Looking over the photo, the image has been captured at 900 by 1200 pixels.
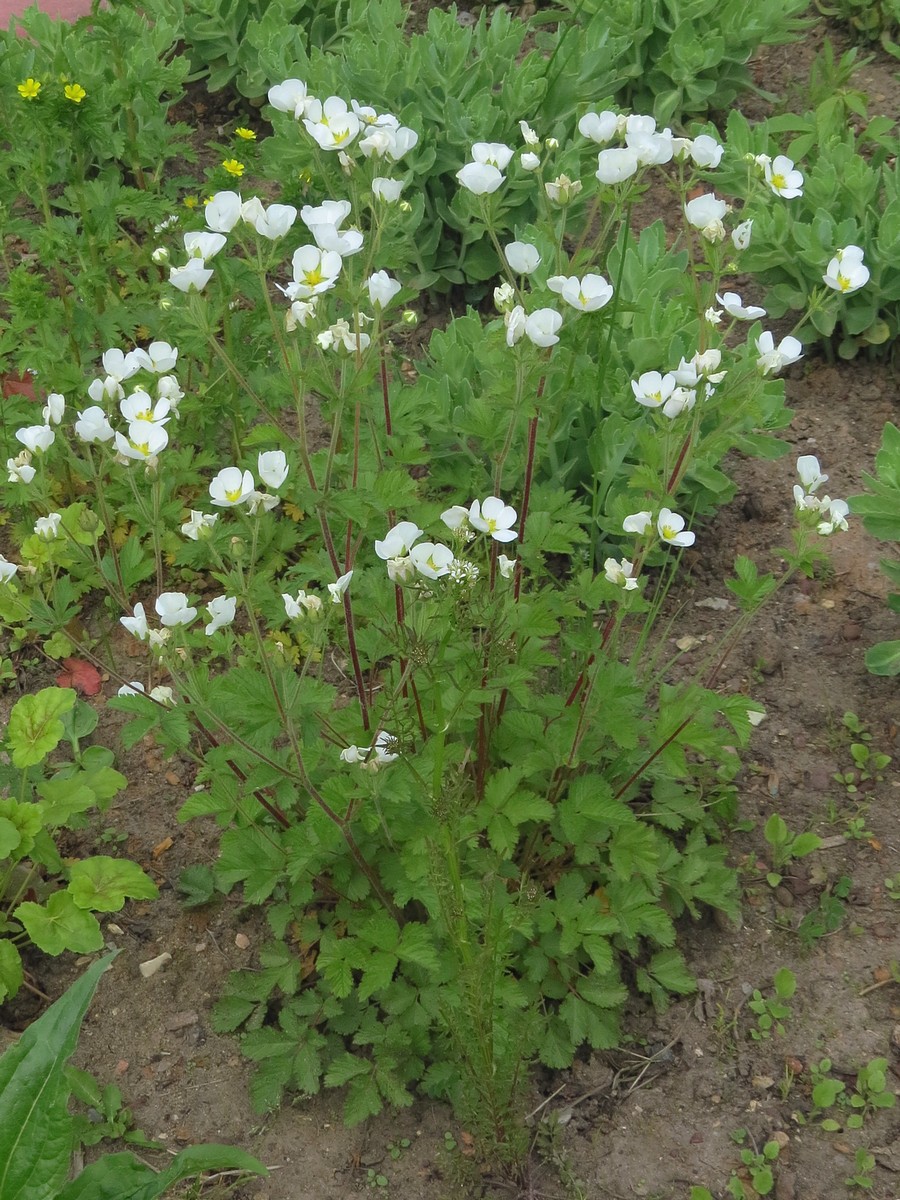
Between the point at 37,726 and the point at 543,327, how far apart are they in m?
1.33

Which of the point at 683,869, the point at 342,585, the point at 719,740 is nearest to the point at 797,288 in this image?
the point at 719,740

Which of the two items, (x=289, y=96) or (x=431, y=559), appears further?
(x=289, y=96)

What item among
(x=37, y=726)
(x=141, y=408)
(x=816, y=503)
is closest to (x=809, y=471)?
(x=816, y=503)

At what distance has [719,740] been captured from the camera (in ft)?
8.11

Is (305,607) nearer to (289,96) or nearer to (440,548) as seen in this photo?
(440,548)

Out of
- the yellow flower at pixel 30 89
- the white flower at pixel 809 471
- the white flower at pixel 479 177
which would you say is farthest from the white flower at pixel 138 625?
the yellow flower at pixel 30 89

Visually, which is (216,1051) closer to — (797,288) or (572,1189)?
(572,1189)

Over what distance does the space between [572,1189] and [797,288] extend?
9.13 feet

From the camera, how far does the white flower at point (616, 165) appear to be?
1968mm

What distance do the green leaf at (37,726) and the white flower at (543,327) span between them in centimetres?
123

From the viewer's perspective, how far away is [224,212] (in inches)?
77.2

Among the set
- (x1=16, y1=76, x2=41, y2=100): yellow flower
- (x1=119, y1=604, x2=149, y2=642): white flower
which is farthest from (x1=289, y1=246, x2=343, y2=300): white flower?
(x1=16, y1=76, x2=41, y2=100): yellow flower

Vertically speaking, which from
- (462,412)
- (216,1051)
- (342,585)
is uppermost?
(342,585)

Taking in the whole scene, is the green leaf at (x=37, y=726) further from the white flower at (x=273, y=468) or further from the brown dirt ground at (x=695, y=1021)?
the white flower at (x=273, y=468)
